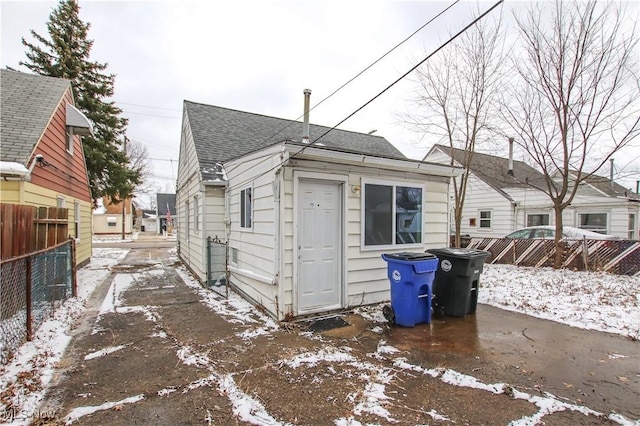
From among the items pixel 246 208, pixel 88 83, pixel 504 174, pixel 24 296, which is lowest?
pixel 24 296

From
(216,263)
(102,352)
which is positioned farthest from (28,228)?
(216,263)

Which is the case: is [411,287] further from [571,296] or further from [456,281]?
[571,296]

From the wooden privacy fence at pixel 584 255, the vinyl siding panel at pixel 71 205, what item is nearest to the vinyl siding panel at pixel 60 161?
the vinyl siding panel at pixel 71 205

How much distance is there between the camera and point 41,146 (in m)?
7.01

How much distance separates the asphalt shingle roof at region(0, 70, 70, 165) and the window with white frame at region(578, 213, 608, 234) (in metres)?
19.1

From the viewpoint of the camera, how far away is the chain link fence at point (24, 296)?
141 inches

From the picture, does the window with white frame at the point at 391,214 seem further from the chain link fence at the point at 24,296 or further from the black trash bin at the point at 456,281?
the chain link fence at the point at 24,296

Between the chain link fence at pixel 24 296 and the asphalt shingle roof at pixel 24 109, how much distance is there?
249cm

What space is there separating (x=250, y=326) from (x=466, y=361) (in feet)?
9.73

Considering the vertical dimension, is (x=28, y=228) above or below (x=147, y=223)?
above

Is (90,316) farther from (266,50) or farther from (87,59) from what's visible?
(87,59)

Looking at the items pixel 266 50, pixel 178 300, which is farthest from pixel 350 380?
pixel 266 50

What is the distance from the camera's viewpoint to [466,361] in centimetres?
354

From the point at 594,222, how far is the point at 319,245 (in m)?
14.7
